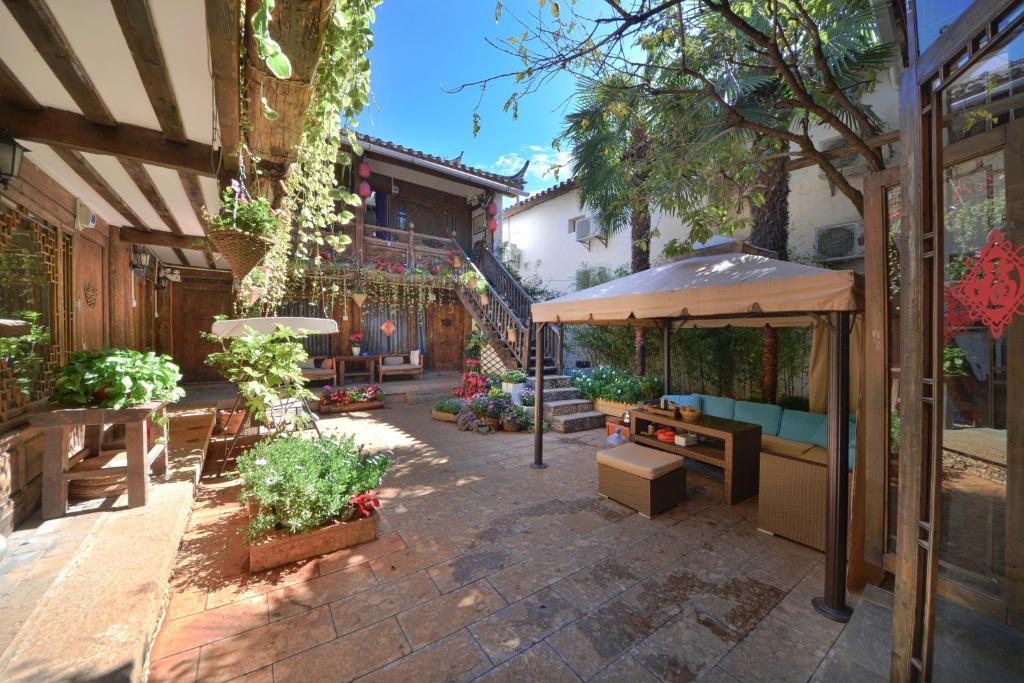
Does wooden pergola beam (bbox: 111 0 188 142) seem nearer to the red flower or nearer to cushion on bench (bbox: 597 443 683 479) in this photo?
the red flower

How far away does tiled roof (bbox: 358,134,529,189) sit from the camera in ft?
32.1

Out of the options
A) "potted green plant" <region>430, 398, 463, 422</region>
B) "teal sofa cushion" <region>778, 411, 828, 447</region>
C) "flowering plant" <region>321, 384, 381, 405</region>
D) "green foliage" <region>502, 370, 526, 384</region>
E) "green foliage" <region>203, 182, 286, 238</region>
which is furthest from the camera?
"flowering plant" <region>321, 384, 381, 405</region>

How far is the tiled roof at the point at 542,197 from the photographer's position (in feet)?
41.4

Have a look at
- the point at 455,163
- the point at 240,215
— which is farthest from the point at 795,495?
the point at 455,163

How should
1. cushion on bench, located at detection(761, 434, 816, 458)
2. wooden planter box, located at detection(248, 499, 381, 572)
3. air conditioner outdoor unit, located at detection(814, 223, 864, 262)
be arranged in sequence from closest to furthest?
wooden planter box, located at detection(248, 499, 381, 572)
cushion on bench, located at detection(761, 434, 816, 458)
air conditioner outdoor unit, located at detection(814, 223, 864, 262)

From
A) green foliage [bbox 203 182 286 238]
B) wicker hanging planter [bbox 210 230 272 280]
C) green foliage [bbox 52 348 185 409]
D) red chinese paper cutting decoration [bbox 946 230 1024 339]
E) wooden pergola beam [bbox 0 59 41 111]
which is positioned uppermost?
wooden pergola beam [bbox 0 59 41 111]

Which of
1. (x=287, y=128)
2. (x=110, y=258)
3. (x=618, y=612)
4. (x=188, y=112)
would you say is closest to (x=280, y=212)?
(x=188, y=112)

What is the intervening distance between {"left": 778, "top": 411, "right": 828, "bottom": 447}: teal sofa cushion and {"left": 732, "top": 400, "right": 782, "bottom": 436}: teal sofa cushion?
2.7 inches

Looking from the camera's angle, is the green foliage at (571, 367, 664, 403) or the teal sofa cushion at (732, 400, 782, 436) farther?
the green foliage at (571, 367, 664, 403)

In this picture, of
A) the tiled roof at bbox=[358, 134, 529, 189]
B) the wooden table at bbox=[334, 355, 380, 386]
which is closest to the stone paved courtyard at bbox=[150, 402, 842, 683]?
the wooden table at bbox=[334, 355, 380, 386]

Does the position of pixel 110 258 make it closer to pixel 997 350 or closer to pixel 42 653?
pixel 42 653

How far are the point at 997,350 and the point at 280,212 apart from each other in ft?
17.8

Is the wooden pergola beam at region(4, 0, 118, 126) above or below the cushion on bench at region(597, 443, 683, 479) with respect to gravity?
above

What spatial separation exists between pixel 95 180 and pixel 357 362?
757 centimetres
